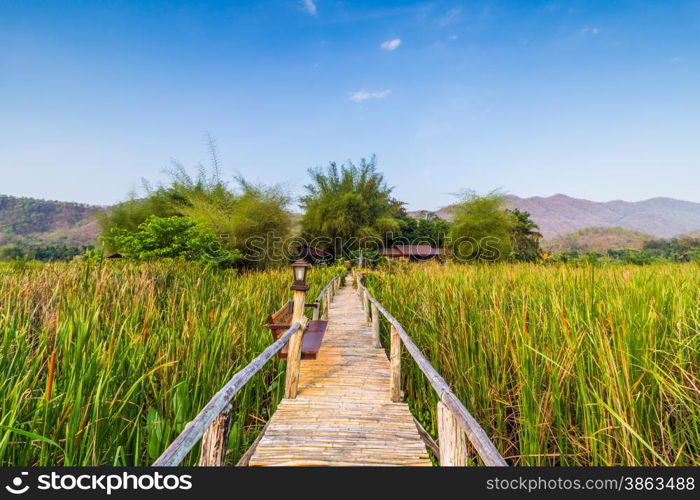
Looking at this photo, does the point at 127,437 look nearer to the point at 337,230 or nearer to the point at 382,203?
the point at 337,230

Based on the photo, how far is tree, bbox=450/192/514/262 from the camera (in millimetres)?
17062

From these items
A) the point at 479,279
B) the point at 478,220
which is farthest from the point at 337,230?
the point at 479,279

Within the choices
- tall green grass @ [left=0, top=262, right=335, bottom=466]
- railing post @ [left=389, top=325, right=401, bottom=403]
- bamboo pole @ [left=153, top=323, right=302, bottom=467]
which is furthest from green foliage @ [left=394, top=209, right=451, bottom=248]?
bamboo pole @ [left=153, top=323, right=302, bottom=467]

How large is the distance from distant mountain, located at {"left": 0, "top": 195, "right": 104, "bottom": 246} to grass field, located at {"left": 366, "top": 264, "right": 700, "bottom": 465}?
4434 cm

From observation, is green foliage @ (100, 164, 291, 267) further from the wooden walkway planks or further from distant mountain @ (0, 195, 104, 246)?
distant mountain @ (0, 195, 104, 246)

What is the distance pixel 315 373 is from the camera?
3.11 meters

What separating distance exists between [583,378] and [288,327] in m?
2.43

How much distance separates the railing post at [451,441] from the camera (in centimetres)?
123

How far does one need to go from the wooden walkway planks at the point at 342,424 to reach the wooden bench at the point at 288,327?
219mm

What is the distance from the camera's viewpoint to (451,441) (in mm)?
1262

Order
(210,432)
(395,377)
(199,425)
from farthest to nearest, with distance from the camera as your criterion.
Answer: (395,377), (210,432), (199,425)

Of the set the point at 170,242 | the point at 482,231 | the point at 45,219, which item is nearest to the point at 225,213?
the point at 170,242

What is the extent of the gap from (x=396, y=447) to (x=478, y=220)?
60.6 feet

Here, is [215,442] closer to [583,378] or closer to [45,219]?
[583,378]
